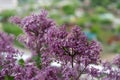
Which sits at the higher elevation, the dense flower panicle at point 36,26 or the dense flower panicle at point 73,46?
the dense flower panicle at point 36,26

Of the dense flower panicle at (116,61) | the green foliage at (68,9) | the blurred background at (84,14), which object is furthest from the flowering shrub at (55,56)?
the green foliage at (68,9)

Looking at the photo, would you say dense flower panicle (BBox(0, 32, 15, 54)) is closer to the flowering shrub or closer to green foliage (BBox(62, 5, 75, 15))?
the flowering shrub

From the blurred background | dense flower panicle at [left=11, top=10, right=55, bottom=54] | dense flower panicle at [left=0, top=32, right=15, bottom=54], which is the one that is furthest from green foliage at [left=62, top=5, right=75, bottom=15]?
dense flower panicle at [left=11, top=10, right=55, bottom=54]

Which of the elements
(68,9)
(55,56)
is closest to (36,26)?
(55,56)

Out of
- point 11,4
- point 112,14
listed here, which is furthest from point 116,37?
point 11,4

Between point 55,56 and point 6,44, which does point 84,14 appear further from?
point 55,56

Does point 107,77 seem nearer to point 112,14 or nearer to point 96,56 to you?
point 96,56

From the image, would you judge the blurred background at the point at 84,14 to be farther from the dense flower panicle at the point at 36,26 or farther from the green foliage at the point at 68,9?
the dense flower panicle at the point at 36,26
